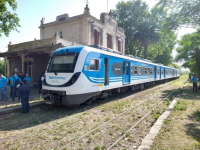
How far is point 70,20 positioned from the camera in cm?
2083

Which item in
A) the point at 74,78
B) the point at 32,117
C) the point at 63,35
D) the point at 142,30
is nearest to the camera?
the point at 32,117

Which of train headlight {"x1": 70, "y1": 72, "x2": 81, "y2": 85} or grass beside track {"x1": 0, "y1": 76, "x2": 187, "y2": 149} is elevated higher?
train headlight {"x1": 70, "y1": 72, "x2": 81, "y2": 85}

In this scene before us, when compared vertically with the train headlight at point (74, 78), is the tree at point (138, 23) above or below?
above

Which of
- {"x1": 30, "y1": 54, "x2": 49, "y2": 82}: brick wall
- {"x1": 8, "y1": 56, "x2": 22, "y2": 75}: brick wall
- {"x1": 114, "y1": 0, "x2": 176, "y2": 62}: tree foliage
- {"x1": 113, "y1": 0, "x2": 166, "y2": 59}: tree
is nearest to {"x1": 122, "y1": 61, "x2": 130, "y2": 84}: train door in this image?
{"x1": 30, "y1": 54, "x2": 49, "y2": 82}: brick wall

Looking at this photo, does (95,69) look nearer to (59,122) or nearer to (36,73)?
(59,122)

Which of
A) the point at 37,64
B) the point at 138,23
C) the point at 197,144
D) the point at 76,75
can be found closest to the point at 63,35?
the point at 37,64

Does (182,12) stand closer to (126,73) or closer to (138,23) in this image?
(126,73)

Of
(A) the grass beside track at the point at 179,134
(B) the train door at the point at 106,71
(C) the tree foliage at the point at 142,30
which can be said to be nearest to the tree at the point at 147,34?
(C) the tree foliage at the point at 142,30

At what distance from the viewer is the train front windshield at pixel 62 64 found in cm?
727

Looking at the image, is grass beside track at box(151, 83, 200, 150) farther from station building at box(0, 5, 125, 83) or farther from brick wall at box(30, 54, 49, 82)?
brick wall at box(30, 54, 49, 82)

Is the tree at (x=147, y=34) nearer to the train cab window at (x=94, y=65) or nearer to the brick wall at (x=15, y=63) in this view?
the brick wall at (x=15, y=63)

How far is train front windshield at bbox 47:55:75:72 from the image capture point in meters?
7.27

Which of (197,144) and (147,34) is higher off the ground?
(147,34)

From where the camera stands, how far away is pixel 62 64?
25.0 ft
